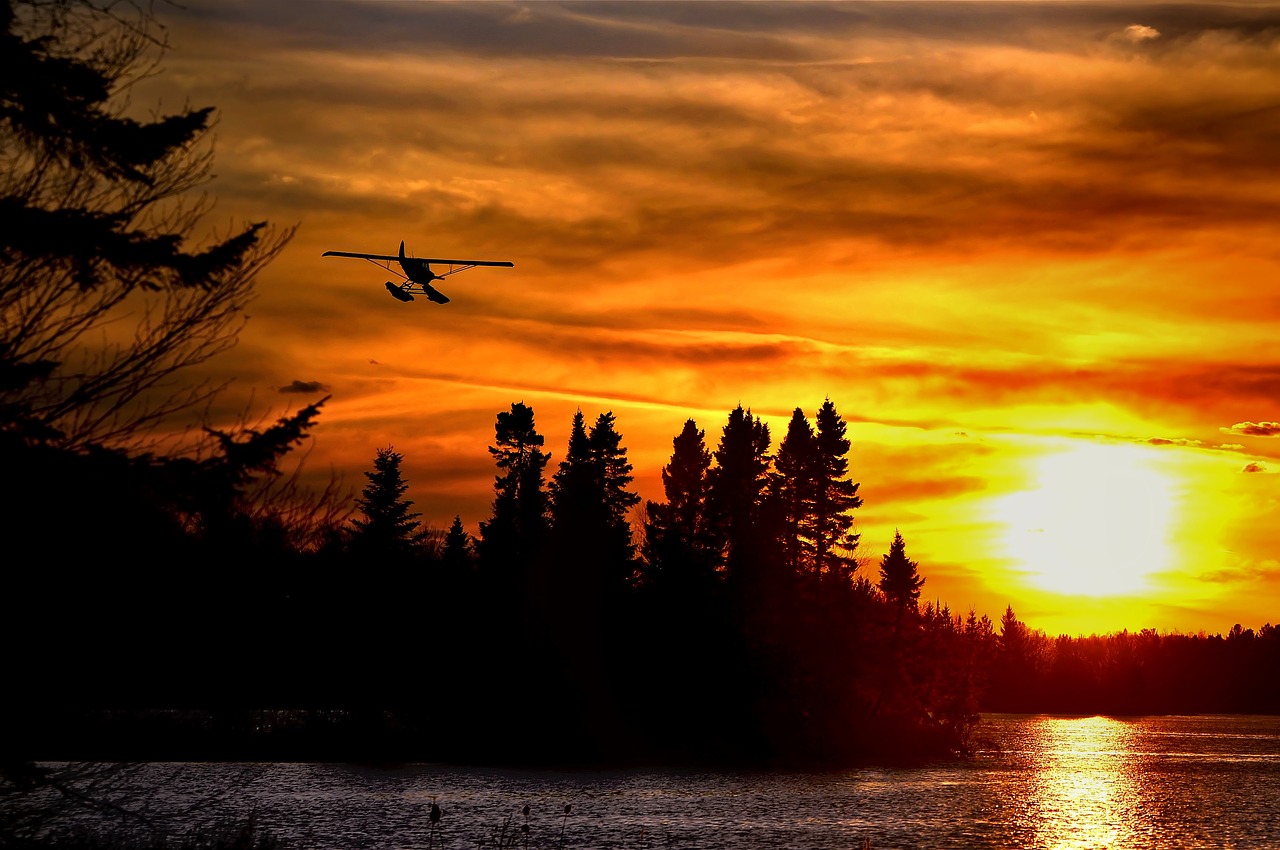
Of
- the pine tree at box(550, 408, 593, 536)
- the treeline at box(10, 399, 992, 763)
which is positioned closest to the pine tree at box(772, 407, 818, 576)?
the treeline at box(10, 399, 992, 763)

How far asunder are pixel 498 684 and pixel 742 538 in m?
18.3

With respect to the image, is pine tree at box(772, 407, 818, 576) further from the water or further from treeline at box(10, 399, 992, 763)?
the water

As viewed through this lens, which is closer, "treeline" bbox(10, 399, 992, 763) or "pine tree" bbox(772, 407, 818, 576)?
"treeline" bbox(10, 399, 992, 763)

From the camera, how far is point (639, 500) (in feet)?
337

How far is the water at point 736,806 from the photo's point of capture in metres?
41.2

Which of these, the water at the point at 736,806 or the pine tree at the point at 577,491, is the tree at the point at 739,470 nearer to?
the pine tree at the point at 577,491

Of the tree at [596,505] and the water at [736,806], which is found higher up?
the tree at [596,505]

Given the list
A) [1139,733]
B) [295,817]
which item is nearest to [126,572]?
[295,817]

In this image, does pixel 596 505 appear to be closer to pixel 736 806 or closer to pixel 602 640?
pixel 602 640

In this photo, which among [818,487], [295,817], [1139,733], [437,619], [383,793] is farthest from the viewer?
[1139,733]

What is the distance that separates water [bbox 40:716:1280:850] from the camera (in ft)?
135

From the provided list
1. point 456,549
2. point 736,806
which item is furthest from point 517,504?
point 736,806

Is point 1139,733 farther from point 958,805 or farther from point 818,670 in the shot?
point 958,805

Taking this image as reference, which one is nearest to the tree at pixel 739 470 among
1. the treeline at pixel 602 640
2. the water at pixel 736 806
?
the treeline at pixel 602 640
